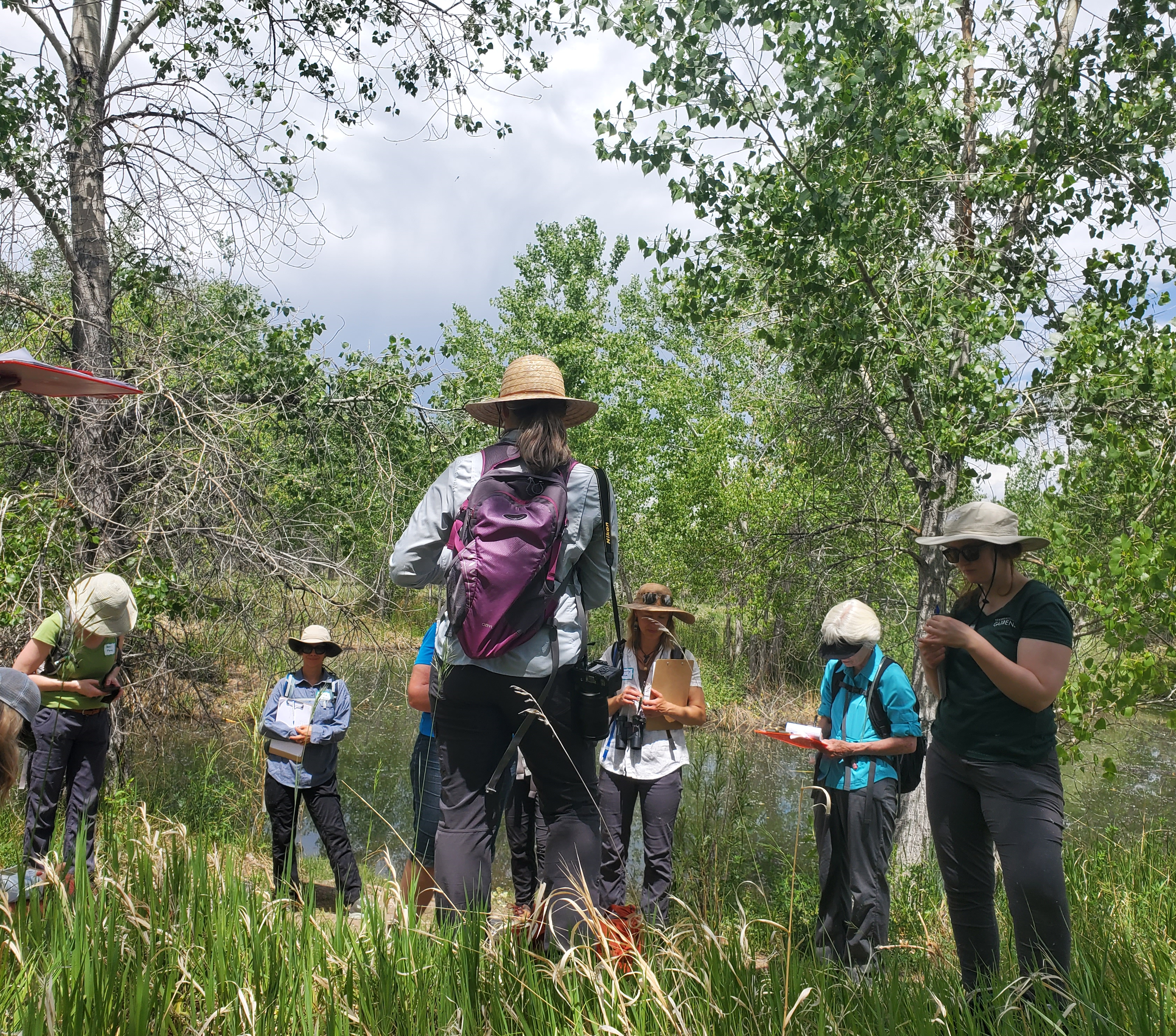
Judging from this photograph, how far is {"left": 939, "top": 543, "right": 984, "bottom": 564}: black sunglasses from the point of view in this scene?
3.12 m

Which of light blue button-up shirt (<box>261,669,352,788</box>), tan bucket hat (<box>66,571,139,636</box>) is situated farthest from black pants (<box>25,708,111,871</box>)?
light blue button-up shirt (<box>261,669,352,788</box>)

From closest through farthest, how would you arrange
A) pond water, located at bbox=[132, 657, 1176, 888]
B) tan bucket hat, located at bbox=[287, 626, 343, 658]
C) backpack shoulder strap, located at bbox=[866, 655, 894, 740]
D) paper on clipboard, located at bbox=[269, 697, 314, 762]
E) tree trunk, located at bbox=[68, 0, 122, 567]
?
backpack shoulder strap, located at bbox=[866, 655, 894, 740] < paper on clipboard, located at bbox=[269, 697, 314, 762] < tan bucket hat, located at bbox=[287, 626, 343, 658] < tree trunk, located at bbox=[68, 0, 122, 567] < pond water, located at bbox=[132, 657, 1176, 888]

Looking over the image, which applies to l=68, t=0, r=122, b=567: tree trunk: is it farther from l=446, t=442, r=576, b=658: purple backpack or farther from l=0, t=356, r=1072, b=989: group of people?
l=446, t=442, r=576, b=658: purple backpack

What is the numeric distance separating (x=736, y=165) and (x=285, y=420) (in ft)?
12.7

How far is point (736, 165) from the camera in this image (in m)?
5.70

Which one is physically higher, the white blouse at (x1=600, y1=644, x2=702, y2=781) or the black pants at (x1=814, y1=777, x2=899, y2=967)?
the white blouse at (x1=600, y1=644, x2=702, y2=781)

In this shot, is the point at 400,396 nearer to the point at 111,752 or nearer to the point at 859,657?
the point at 111,752

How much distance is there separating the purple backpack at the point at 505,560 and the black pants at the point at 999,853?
60.2 inches

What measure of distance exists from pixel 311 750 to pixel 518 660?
10.00 feet

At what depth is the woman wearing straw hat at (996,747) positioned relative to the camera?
9.22 ft

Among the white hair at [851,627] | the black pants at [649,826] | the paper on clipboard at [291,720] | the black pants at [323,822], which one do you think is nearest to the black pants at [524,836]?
the black pants at [649,826]

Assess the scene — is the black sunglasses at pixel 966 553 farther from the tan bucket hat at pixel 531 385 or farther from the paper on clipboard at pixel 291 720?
the paper on clipboard at pixel 291 720

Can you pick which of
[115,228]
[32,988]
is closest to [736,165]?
[115,228]

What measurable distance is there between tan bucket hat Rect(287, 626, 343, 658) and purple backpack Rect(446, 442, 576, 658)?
9.59 ft
